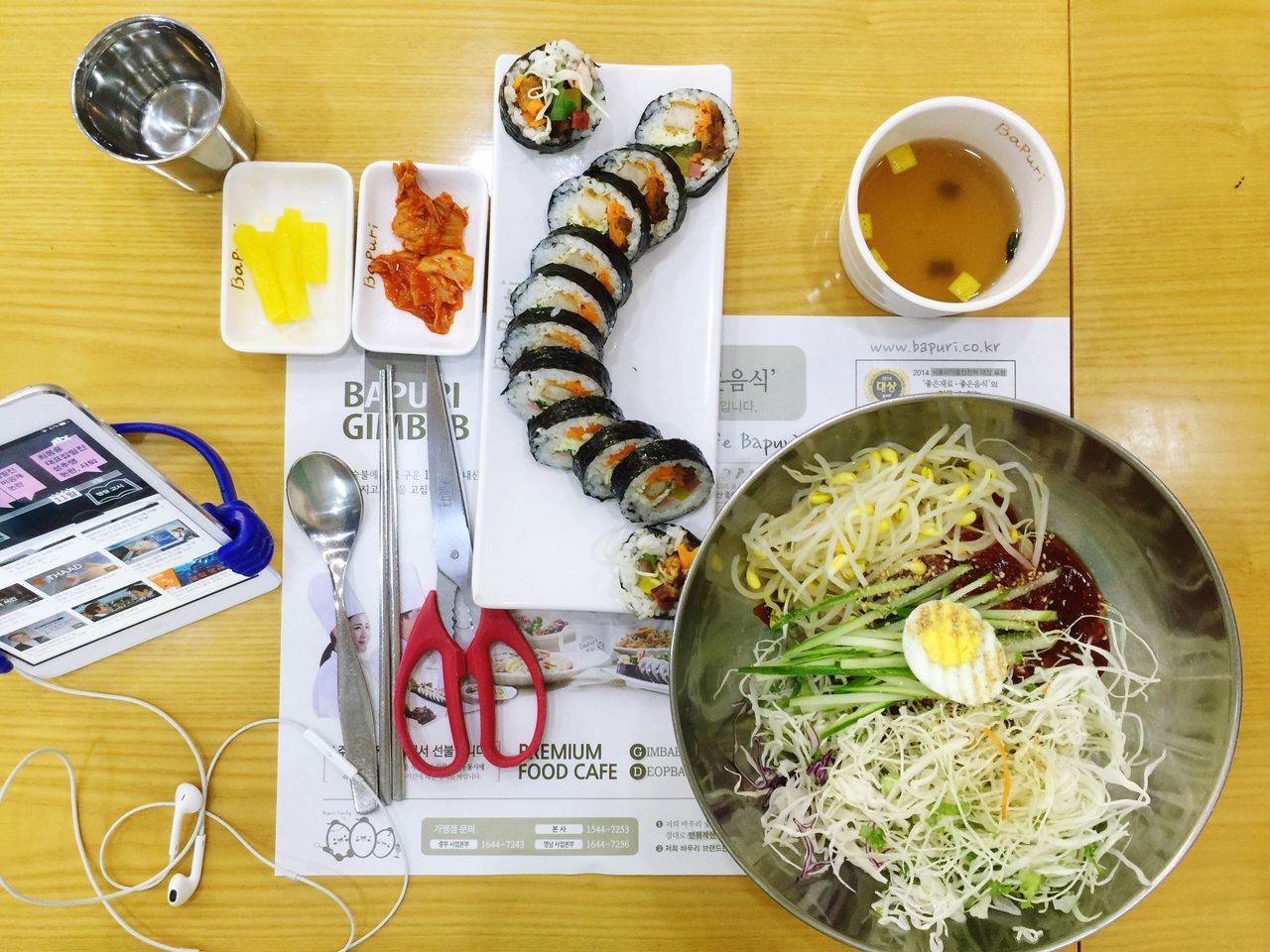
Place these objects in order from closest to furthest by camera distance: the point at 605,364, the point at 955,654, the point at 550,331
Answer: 1. the point at 955,654
2. the point at 550,331
3. the point at 605,364

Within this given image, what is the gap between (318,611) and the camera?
1.45 m

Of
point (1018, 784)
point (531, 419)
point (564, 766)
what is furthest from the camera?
point (564, 766)

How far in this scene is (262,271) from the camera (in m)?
1.42

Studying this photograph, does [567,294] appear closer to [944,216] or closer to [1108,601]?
[944,216]

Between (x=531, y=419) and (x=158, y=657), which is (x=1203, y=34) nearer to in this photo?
(x=531, y=419)

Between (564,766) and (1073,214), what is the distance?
1.25 meters

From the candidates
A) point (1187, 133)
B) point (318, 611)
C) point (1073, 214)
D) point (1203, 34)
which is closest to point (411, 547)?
point (318, 611)

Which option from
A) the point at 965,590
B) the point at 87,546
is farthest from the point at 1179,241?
the point at 87,546

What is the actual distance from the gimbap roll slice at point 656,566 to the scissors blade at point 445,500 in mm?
276

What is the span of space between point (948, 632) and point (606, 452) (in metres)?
0.54

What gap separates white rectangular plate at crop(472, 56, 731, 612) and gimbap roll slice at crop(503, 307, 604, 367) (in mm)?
70

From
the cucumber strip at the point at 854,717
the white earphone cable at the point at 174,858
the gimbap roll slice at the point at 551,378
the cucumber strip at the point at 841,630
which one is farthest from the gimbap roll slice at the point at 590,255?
the white earphone cable at the point at 174,858

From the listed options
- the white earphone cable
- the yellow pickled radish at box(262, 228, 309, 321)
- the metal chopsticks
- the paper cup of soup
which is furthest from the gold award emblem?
the white earphone cable

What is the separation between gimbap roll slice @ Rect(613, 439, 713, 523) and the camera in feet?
4.17
